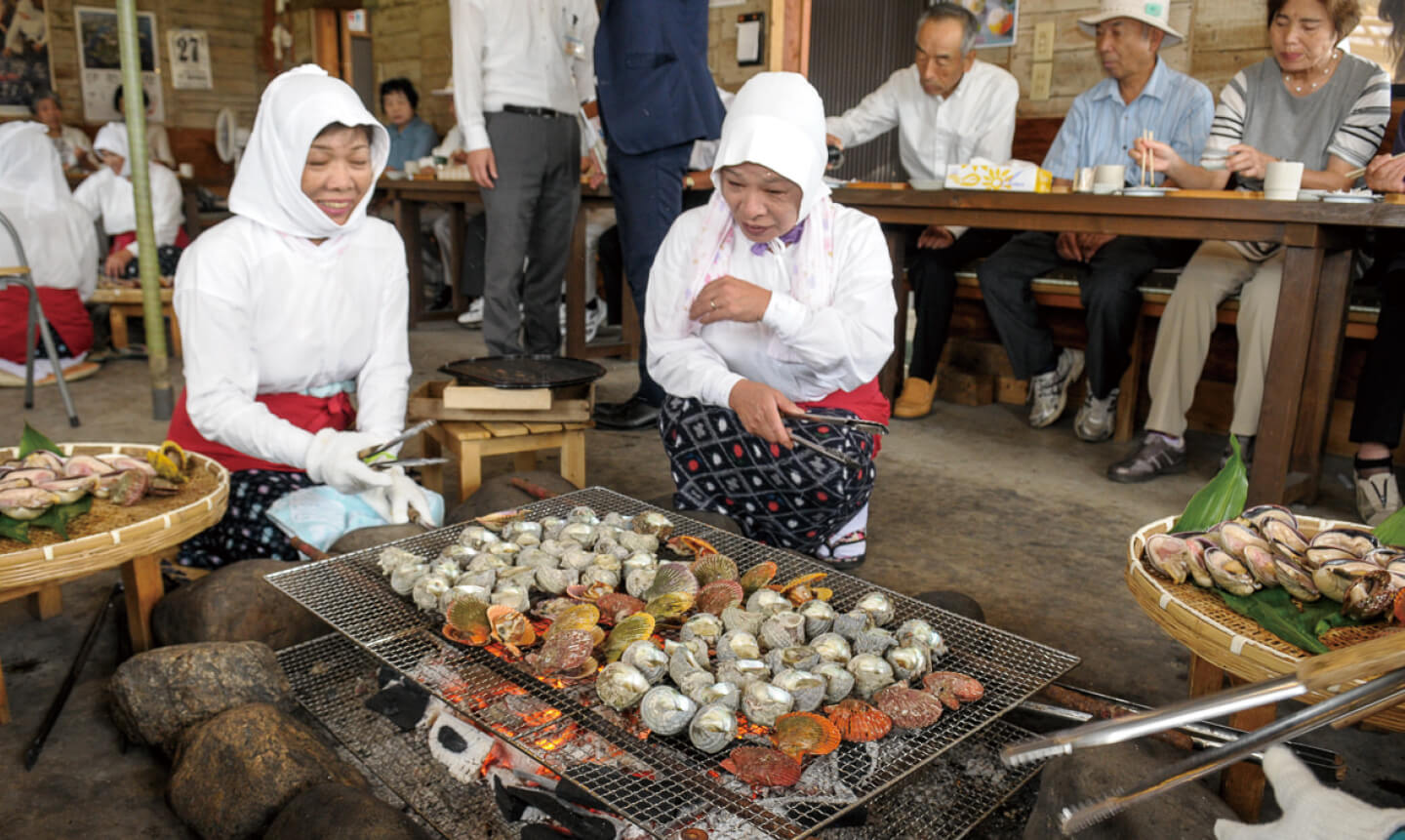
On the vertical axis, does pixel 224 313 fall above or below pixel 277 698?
above

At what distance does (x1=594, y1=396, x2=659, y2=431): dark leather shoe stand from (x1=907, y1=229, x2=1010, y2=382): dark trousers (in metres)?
1.28

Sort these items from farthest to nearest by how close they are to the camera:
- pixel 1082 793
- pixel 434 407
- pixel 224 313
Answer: pixel 434 407 → pixel 224 313 → pixel 1082 793

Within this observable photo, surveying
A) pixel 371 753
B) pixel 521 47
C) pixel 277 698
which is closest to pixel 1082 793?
pixel 371 753

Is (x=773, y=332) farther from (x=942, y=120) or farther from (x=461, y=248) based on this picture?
(x=461, y=248)

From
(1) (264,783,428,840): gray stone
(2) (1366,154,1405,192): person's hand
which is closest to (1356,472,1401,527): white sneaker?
(2) (1366,154,1405,192): person's hand

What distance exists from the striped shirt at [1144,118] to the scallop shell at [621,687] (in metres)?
3.38

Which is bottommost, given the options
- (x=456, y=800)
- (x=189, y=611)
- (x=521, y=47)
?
(x=456, y=800)

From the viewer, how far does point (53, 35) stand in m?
10.5

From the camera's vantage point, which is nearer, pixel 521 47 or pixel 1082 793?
pixel 1082 793

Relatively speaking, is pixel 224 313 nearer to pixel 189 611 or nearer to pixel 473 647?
pixel 189 611

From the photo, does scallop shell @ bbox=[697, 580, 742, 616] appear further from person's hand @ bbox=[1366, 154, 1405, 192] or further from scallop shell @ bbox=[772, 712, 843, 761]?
person's hand @ bbox=[1366, 154, 1405, 192]

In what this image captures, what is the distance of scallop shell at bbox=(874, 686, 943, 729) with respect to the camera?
57.6 inches

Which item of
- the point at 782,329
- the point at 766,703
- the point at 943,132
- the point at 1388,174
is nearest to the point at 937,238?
the point at 943,132

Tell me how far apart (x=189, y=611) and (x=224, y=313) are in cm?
69
